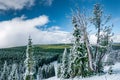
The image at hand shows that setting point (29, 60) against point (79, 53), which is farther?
point (29, 60)

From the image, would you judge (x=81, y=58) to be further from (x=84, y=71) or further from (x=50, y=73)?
(x=50, y=73)

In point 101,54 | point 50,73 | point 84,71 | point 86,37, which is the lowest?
point 50,73

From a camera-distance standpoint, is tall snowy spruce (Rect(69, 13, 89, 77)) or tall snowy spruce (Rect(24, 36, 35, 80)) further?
tall snowy spruce (Rect(24, 36, 35, 80))

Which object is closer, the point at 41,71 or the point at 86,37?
the point at 86,37

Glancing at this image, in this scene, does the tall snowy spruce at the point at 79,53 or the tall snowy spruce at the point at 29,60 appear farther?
the tall snowy spruce at the point at 29,60

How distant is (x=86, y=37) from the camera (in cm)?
4097

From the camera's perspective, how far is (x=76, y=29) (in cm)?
4422

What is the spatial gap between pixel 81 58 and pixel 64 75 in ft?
44.3

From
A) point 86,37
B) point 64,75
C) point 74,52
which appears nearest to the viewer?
point 86,37

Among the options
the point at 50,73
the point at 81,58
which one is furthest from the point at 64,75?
the point at 50,73

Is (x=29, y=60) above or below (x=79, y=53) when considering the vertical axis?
below

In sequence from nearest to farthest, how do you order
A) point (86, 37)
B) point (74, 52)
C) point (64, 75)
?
point (86, 37)
point (74, 52)
point (64, 75)

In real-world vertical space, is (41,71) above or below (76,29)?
below

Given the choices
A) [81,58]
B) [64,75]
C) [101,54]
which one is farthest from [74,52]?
[64,75]
